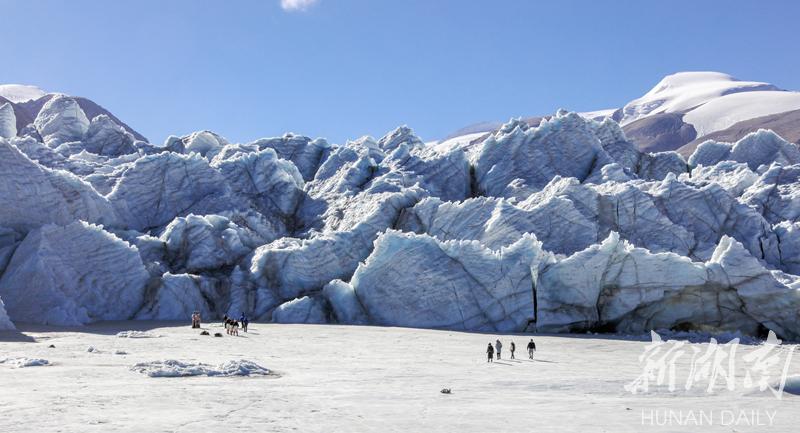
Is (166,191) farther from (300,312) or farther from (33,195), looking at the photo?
(300,312)

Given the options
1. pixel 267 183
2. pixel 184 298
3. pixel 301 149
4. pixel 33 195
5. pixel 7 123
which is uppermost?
pixel 7 123

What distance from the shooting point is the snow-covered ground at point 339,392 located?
14055 mm

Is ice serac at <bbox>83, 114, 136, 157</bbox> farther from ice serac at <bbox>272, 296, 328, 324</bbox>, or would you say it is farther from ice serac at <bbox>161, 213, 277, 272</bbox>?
ice serac at <bbox>272, 296, 328, 324</bbox>

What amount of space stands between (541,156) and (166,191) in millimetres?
33945

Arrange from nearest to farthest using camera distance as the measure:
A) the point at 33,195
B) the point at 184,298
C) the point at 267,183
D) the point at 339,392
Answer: the point at 339,392
the point at 184,298
the point at 33,195
the point at 267,183

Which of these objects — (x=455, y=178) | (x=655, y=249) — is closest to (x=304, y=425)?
(x=655, y=249)

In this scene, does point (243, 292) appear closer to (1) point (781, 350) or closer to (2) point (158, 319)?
(2) point (158, 319)

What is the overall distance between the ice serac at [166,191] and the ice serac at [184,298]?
13.2 metres

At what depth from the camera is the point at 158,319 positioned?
40844 mm

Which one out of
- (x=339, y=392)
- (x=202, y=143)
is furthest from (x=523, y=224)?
(x=202, y=143)

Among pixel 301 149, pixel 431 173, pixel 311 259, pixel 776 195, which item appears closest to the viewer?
pixel 311 259

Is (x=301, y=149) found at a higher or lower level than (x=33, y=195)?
higher

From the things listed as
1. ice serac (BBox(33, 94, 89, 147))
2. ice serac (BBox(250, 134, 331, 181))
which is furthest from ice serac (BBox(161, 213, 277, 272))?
ice serac (BBox(33, 94, 89, 147))

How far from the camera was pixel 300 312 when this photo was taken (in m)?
41.2
